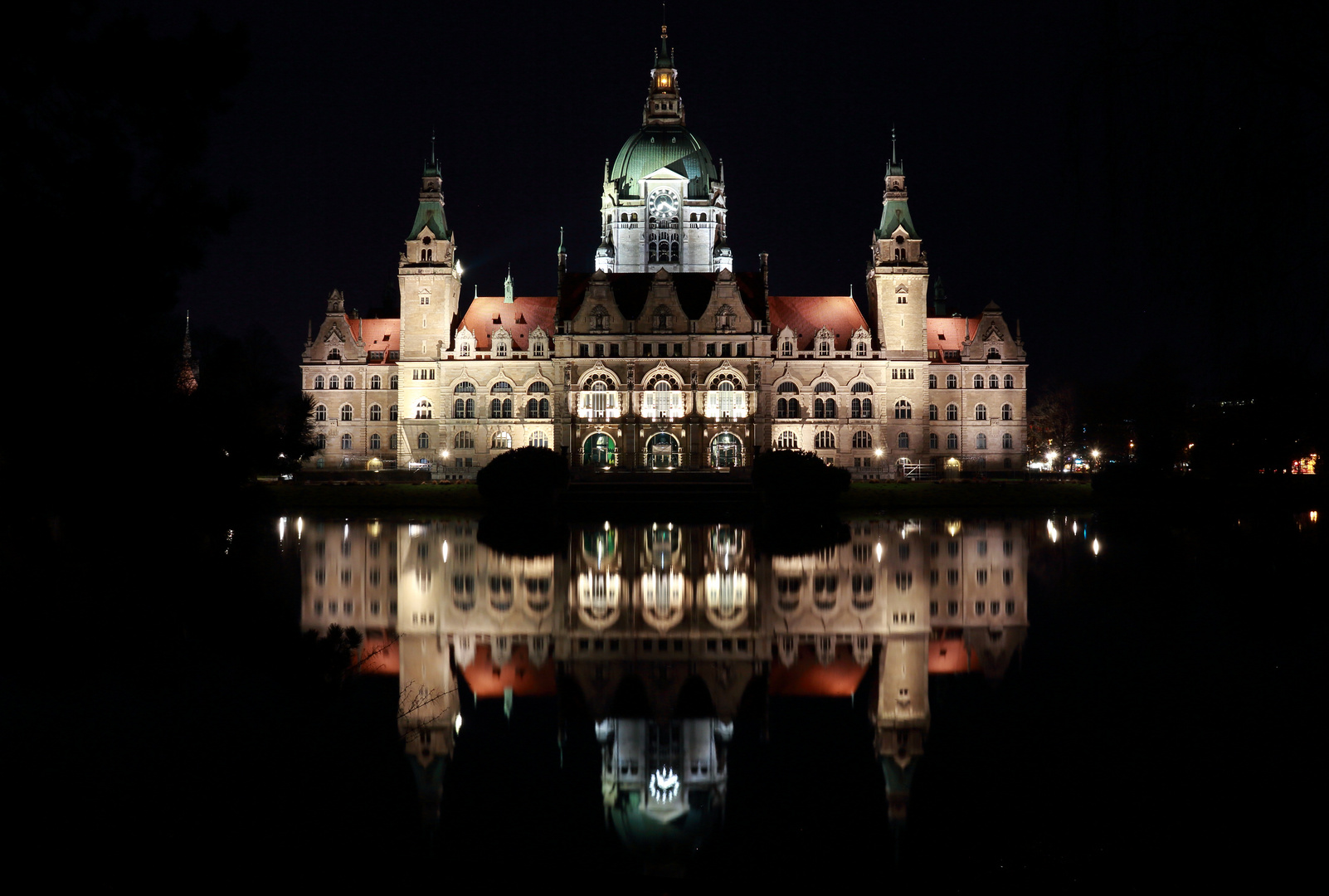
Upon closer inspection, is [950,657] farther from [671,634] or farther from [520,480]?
[520,480]

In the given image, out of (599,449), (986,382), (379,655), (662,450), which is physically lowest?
(379,655)

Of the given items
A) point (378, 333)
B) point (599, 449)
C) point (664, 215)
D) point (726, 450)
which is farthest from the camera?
point (664, 215)

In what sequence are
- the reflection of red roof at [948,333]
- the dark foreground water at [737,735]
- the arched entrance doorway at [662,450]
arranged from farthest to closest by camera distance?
the reflection of red roof at [948,333] < the arched entrance doorway at [662,450] < the dark foreground water at [737,735]

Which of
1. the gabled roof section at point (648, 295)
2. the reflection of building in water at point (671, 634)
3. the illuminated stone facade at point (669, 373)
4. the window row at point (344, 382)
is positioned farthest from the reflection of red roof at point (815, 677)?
the window row at point (344, 382)

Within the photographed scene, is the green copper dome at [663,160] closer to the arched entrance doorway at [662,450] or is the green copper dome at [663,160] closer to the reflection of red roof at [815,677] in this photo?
the arched entrance doorway at [662,450]

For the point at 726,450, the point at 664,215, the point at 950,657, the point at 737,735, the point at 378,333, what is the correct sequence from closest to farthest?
the point at 737,735
the point at 950,657
the point at 726,450
the point at 378,333
the point at 664,215

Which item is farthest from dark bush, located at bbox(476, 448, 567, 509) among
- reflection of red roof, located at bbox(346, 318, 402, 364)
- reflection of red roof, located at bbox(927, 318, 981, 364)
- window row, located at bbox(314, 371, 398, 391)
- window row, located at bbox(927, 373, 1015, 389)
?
reflection of red roof, located at bbox(927, 318, 981, 364)

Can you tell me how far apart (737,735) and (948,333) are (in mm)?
76012

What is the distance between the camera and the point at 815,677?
12766mm

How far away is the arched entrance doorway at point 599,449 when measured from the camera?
73.8 m

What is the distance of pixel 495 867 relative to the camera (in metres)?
7.08

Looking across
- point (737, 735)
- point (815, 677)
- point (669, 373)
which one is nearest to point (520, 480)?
point (669, 373)

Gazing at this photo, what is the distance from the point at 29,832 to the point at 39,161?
6.06m

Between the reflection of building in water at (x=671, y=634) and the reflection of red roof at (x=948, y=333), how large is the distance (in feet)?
177
